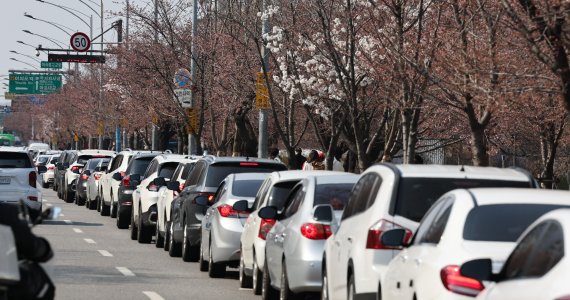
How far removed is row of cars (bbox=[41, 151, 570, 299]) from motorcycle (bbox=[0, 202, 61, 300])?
7.63 ft

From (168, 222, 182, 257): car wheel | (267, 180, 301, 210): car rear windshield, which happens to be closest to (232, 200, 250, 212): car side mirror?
(267, 180, 301, 210): car rear windshield

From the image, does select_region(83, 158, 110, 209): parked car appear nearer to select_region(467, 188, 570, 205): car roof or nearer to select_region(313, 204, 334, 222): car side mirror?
select_region(313, 204, 334, 222): car side mirror

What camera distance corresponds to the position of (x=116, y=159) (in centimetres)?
3825

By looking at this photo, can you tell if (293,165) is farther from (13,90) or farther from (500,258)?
(13,90)

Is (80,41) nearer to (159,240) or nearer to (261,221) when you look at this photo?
(159,240)

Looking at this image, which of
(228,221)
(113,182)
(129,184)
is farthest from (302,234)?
(113,182)

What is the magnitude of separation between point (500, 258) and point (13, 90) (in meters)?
113

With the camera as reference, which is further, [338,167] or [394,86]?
[338,167]

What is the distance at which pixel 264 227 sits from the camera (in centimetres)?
1700

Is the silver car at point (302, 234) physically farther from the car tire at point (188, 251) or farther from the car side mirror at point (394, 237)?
the car tire at point (188, 251)

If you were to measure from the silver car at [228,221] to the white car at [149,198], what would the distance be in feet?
22.6

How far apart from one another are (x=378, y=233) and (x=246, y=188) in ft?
26.1

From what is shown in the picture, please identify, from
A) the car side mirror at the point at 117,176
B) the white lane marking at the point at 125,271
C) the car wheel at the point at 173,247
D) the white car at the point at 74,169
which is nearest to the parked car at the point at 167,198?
the car wheel at the point at 173,247

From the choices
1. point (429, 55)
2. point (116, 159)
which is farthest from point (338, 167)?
point (429, 55)
